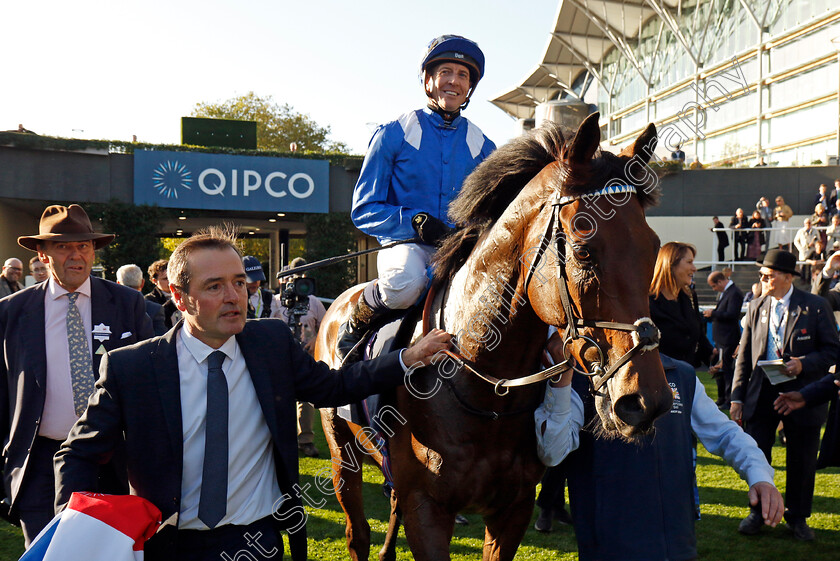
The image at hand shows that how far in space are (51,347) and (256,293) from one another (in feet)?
11.8

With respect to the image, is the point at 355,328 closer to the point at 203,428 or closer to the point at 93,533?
the point at 203,428

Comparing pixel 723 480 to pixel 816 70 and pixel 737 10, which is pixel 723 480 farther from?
pixel 737 10

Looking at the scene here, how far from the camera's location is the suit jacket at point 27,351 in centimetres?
254

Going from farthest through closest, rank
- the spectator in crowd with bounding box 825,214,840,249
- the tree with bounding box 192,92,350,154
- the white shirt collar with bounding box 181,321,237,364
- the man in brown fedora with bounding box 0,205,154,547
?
1. the tree with bounding box 192,92,350,154
2. the spectator in crowd with bounding box 825,214,840,249
3. the man in brown fedora with bounding box 0,205,154,547
4. the white shirt collar with bounding box 181,321,237,364


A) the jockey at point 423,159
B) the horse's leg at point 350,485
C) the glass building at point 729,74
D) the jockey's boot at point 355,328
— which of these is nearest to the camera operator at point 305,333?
the horse's leg at point 350,485

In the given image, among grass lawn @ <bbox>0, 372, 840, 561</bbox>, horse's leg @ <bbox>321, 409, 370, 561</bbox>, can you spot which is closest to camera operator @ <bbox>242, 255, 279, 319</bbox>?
grass lawn @ <bbox>0, 372, 840, 561</bbox>

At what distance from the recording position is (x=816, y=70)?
18750mm

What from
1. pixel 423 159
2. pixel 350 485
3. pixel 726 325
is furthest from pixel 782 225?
pixel 423 159

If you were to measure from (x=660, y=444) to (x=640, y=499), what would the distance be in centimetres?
21

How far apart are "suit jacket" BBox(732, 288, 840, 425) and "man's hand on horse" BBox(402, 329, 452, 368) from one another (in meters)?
3.25

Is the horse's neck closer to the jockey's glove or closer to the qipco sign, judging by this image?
the jockey's glove

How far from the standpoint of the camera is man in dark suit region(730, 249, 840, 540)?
14.4 ft

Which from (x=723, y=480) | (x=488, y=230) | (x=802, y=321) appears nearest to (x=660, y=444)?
(x=488, y=230)

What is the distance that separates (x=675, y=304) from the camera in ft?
15.1
